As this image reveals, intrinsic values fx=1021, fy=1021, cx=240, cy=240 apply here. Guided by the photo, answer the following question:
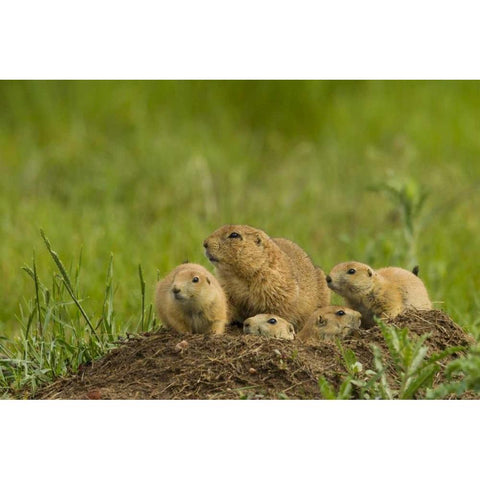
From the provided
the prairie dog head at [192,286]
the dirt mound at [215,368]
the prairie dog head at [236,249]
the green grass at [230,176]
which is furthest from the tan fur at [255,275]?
the green grass at [230,176]

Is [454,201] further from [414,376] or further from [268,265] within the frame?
[414,376]

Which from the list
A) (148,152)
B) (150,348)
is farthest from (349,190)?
(150,348)

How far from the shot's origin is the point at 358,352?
618 cm

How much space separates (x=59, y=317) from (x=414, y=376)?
8.15ft

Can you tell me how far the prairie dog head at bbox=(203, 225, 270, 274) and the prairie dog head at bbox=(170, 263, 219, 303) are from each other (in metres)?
0.36

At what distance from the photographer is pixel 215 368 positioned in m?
5.95

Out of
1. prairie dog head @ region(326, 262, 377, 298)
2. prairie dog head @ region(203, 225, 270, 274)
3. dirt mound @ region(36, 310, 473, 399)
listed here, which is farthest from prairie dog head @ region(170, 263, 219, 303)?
prairie dog head @ region(326, 262, 377, 298)

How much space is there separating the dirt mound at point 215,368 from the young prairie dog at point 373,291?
453mm

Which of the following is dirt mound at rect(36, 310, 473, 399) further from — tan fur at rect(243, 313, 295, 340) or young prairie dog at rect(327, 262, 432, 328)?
young prairie dog at rect(327, 262, 432, 328)

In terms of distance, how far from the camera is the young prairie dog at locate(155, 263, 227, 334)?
6293 mm

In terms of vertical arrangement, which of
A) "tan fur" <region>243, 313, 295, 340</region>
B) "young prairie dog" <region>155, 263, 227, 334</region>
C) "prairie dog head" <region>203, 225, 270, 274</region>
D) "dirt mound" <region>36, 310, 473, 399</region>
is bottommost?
"dirt mound" <region>36, 310, 473, 399</region>

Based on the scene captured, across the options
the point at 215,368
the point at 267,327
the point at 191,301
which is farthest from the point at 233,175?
the point at 215,368

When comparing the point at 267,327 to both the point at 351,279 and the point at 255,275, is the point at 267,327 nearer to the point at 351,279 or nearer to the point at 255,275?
the point at 255,275

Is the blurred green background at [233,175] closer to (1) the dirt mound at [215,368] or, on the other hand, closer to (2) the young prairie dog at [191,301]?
(2) the young prairie dog at [191,301]
